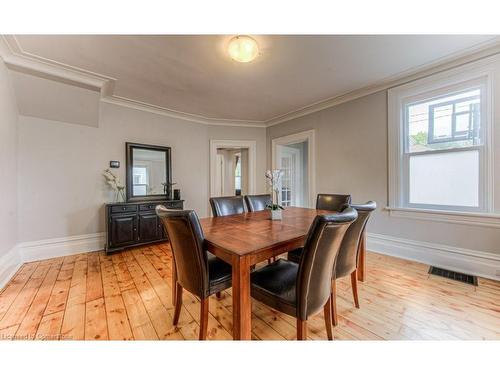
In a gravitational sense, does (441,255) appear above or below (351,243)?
below

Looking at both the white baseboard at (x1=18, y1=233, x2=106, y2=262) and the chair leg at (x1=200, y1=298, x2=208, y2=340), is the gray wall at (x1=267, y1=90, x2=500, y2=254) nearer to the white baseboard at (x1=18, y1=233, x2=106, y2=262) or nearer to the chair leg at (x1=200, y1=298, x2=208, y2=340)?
the chair leg at (x1=200, y1=298, x2=208, y2=340)

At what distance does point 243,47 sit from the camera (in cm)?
190

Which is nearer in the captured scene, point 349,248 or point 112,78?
point 349,248

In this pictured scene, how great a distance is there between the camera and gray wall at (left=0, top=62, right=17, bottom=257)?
216cm

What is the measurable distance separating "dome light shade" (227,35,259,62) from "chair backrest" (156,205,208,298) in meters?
1.65

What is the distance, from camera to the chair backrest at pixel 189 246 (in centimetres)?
119

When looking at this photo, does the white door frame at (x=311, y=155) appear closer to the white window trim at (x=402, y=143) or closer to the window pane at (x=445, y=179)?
the white window trim at (x=402, y=143)

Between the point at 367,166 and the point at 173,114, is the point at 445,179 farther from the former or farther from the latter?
A: the point at 173,114

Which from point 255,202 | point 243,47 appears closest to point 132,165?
point 255,202

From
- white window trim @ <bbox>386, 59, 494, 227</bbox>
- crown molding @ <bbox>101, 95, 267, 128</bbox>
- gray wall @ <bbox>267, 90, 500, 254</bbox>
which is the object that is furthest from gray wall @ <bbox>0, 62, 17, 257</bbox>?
white window trim @ <bbox>386, 59, 494, 227</bbox>

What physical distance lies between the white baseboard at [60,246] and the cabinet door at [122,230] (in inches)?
18.0

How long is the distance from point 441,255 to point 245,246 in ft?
8.98

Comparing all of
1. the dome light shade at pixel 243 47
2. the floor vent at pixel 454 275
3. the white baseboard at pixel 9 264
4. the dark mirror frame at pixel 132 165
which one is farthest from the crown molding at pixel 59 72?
the floor vent at pixel 454 275
